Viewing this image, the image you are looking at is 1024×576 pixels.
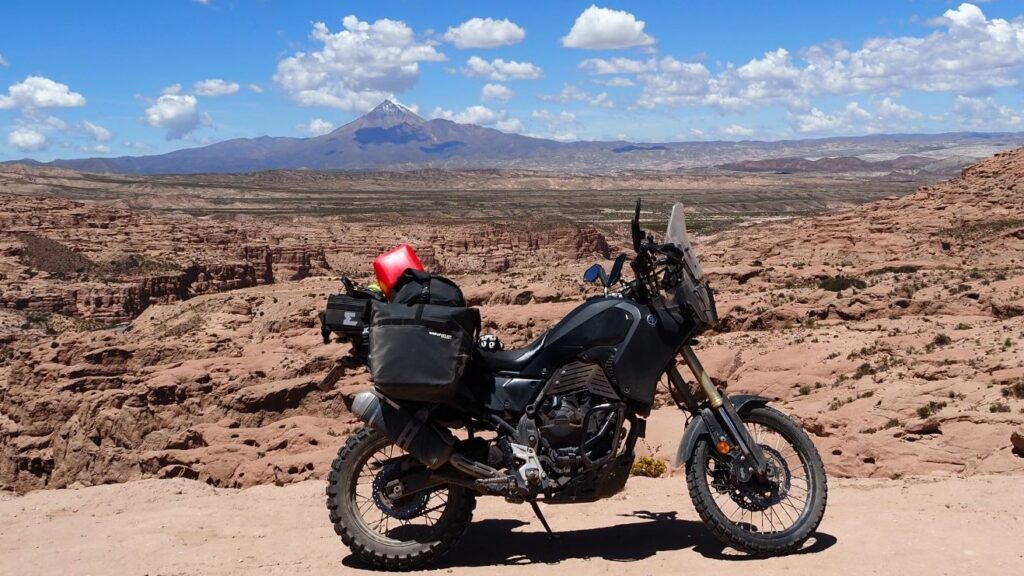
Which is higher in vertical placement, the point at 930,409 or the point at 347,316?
the point at 347,316

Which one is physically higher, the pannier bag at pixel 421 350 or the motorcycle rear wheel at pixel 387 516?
the pannier bag at pixel 421 350

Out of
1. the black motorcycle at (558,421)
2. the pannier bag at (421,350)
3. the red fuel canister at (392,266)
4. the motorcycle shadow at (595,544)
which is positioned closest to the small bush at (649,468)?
the motorcycle shadow at (595,544)

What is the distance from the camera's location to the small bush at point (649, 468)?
30.6 ft

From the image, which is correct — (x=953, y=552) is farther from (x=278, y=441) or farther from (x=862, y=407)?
(x=278, y=441)

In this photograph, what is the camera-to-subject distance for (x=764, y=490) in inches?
255

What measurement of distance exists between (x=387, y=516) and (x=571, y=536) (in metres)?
1.45

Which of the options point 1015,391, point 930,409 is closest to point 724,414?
point 930,409

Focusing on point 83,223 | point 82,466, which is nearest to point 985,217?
point 82,466

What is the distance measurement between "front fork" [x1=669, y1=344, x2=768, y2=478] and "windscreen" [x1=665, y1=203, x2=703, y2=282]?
55 centimetres

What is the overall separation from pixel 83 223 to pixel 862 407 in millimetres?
62171

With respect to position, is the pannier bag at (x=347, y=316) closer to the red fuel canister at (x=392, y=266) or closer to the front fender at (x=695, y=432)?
the red fuel canister at (x=392, y=266)

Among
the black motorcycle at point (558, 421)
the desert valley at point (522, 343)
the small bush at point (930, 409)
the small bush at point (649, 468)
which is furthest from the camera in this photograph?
the small bush at point (930, 409)

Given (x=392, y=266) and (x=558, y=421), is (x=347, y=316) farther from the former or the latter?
(x=558, y=421)

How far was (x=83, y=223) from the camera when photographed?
6281 centimetres
